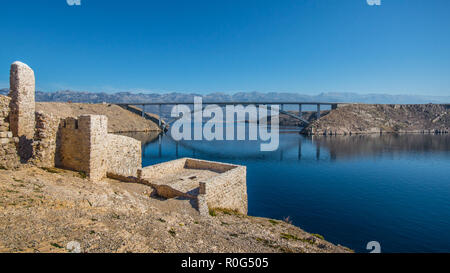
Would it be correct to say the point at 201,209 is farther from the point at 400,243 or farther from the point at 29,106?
the point at 400,243

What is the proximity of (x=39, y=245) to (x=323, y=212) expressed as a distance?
12.4 metres

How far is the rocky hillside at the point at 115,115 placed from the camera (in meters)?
51.0

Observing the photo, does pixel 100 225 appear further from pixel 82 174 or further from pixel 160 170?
pixel 160 170

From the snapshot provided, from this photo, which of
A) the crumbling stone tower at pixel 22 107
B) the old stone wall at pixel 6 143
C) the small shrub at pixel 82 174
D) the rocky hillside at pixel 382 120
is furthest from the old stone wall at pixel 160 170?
the rocky hillside at pixel 382 120

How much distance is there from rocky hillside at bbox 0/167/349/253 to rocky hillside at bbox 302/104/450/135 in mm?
54080

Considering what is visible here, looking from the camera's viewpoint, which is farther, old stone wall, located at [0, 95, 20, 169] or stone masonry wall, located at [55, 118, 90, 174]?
stone masonry wall, located at [55, 118, 90, 174]

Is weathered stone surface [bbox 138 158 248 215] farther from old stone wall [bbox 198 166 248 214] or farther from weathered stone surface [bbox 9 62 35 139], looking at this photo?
weathered stone surface [bbox 9 62 35 139]

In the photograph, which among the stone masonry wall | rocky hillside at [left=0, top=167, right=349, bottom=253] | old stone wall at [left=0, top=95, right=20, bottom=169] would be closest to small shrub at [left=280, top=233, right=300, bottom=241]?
rocky hillside at [left=0, top=167, right=349, bottom=253]

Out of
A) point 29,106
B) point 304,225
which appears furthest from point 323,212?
point 29,106

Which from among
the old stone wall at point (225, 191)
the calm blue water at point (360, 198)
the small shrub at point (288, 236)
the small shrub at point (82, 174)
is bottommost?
the calm blue water at point (360, 198)

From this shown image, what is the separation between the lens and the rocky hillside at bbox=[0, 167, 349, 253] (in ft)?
12.0

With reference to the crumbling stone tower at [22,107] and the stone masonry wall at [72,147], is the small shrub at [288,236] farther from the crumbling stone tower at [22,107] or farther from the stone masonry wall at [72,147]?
the crumbling stone tower at [22,107]

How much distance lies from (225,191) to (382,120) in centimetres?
7084

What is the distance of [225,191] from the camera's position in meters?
9.46
